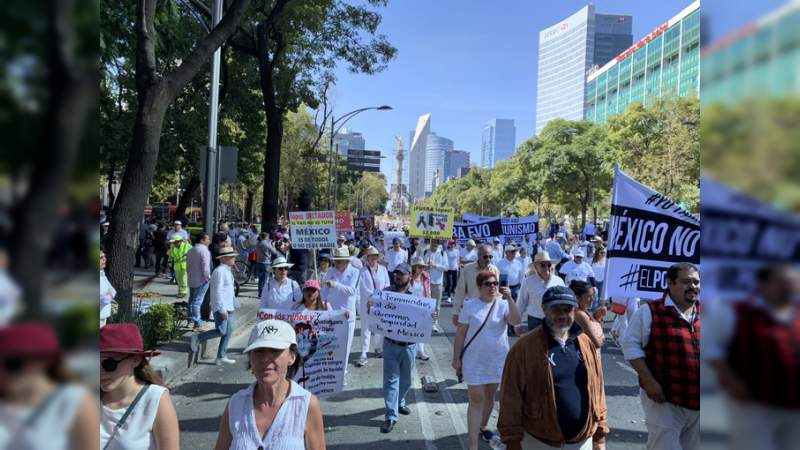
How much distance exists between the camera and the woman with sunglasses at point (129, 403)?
2.55 m

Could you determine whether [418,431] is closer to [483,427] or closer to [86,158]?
[483,427]

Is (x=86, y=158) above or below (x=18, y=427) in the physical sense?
above

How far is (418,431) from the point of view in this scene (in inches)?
235

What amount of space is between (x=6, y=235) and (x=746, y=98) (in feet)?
2.03

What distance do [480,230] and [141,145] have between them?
10101 millimetres

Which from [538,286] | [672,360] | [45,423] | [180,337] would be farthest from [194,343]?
[45,423]

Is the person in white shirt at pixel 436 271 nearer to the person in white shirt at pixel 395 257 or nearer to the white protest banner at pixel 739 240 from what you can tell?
the person in white shirt at pixel 395 257

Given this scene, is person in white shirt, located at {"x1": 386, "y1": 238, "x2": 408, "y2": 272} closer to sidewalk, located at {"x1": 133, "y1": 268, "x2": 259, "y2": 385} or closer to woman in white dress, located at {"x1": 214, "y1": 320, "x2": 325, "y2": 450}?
sidewalk, located at {"x1": 133, "y1": 268, "x2": 259, "y2": 385}

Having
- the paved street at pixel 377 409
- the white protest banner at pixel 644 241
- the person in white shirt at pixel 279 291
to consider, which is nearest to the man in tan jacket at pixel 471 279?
the paved street at pixel 377 409

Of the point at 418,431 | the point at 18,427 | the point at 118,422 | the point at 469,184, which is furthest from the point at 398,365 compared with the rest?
the point at 469,184

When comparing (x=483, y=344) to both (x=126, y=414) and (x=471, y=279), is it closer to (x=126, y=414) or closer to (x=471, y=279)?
(x=471, y=279)

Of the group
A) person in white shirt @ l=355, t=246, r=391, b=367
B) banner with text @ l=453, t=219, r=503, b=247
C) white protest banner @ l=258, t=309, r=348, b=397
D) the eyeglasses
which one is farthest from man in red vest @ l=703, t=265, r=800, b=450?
banner with text @ l=453, t=219, r=503, b=247

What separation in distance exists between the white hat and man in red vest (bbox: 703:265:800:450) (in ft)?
8.86

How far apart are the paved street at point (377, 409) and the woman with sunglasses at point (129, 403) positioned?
3.08 meters
